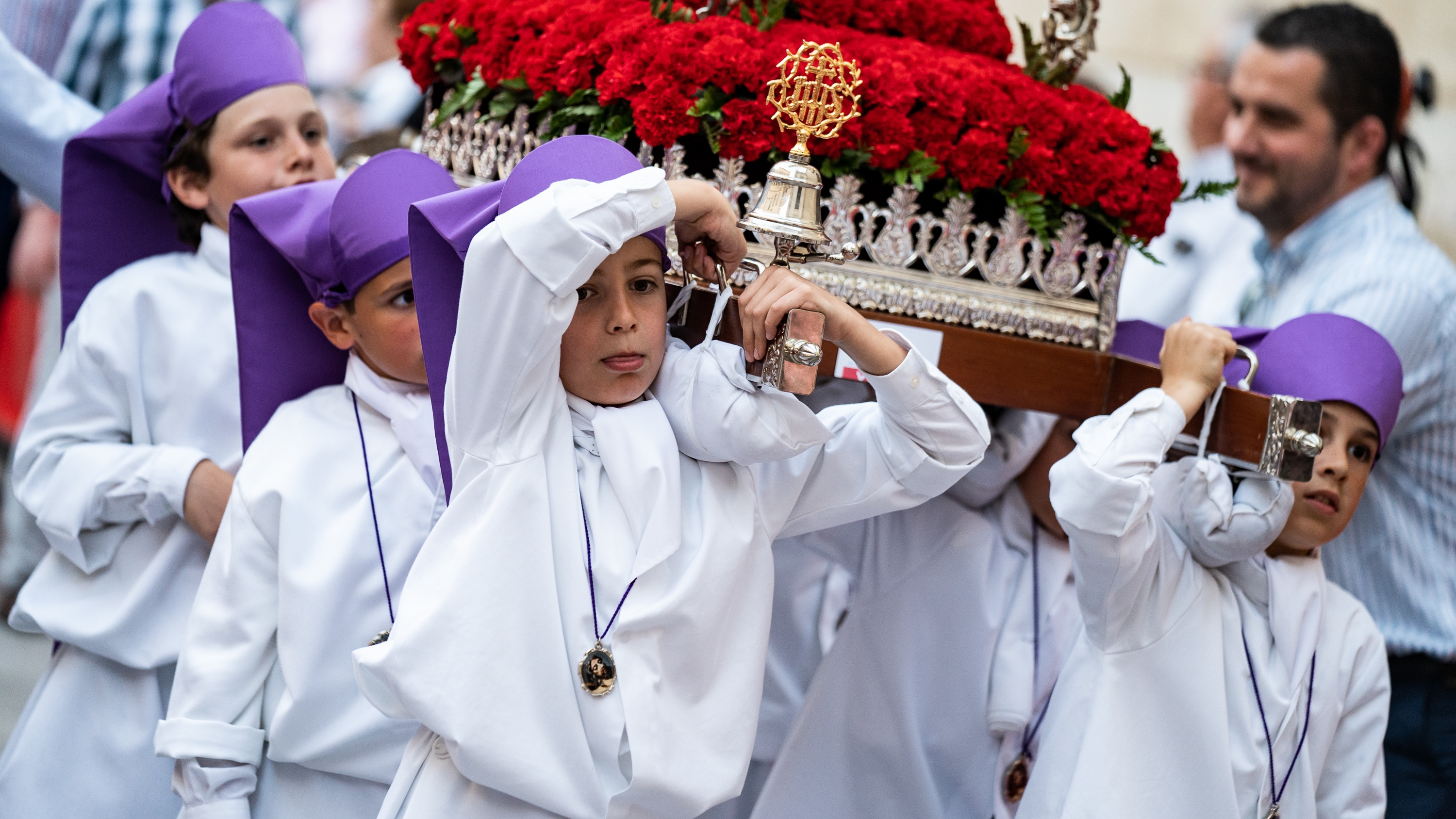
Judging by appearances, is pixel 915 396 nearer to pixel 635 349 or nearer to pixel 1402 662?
pixel 635 349

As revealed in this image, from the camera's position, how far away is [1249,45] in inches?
165

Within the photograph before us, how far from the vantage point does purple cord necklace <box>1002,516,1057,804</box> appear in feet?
9.28

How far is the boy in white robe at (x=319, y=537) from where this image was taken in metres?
2.29

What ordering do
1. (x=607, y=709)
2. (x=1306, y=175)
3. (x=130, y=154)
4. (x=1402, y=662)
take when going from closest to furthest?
1. (x=607, y=709)
2. (x=130, y=154)
3. (x=1402, y=662)
4. (x=1306, y=175)

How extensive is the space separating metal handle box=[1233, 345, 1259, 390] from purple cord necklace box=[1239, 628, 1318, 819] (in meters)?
0.48

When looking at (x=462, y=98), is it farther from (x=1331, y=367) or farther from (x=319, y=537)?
(x=1331, y=367)

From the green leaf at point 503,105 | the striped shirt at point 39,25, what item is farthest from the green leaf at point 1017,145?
the striped shirt at point 39,25

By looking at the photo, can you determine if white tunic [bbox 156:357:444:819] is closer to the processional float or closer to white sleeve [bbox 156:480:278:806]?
white sleeve [bbox 156:480:278:806]

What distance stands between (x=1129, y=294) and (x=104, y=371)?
12.1 ft

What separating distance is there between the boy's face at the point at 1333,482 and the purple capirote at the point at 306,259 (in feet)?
5.90

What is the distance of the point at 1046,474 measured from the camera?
2.97 m

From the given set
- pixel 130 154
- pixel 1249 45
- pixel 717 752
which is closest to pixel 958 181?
pixel 717 752

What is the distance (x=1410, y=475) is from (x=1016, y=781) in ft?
4.80

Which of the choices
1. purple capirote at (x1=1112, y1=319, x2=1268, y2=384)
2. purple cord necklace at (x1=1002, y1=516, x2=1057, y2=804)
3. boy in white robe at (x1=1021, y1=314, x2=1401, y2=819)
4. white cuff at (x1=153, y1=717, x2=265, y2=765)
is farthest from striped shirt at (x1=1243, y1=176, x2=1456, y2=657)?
white cuff at (x1=153, y1=717, x2=265, y2=765)
